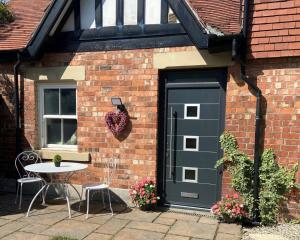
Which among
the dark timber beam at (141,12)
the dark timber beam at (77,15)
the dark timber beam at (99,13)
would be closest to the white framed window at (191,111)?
the dark timber beam at (141,12)

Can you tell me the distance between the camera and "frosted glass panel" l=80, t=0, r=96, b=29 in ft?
21.1

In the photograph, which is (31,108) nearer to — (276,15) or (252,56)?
(252,56)

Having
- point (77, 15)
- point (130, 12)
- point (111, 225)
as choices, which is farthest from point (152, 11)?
point (111, 225)

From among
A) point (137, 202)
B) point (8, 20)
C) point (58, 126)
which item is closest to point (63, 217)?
point (137, 202)

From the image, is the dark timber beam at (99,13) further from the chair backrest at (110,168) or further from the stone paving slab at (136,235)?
the stone paving slab at (136,235)

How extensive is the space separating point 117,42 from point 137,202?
3066 millimetres

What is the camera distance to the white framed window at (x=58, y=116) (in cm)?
691

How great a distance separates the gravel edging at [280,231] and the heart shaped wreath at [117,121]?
2.83m

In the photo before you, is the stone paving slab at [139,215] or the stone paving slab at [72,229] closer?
the stone paving slab at [72,229]

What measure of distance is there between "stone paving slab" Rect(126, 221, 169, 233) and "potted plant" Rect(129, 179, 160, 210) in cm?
55

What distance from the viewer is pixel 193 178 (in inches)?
242

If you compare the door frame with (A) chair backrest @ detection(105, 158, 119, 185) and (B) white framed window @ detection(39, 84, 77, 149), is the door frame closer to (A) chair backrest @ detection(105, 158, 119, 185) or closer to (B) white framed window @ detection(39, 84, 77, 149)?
(A) chair backrest @ detection(105, 158, 119, 185)

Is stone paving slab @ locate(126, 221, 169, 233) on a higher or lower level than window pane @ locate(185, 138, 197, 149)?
lower

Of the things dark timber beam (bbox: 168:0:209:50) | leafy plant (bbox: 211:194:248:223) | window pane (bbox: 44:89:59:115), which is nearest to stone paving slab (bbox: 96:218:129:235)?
leafy plant (bbox: 211:194:248:223)
